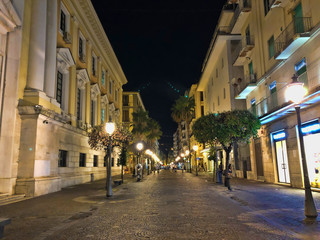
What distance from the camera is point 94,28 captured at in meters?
27.7

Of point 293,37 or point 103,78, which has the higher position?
point 103,78

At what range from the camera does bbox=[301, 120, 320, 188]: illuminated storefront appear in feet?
47.5

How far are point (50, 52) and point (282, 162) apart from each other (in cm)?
1712

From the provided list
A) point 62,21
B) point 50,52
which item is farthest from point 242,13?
point 50,52

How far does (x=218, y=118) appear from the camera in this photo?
59.7ft

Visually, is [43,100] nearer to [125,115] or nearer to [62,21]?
[62,21]

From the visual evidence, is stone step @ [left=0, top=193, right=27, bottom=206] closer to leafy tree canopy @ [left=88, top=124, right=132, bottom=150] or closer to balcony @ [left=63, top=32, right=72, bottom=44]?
leafy tree canopy @ [left=88, top=124, right=132, bottom=150]

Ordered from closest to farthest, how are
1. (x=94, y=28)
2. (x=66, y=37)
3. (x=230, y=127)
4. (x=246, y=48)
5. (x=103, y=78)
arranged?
(x=230, y=127) → (x=66, y=37) → (x=246, y=48) → (x=94, y=28) → (x=103, y=78)

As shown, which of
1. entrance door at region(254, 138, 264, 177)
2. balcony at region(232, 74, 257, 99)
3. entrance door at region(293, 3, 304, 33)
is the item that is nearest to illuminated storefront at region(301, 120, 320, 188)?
entrance door at region(293, 3, 304, 33)

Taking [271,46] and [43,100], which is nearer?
[43,100]

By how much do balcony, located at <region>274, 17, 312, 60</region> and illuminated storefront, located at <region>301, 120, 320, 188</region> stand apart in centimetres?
452

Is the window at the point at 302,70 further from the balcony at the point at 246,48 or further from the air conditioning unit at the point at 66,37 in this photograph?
the air conditioning unit at the point at 66,37

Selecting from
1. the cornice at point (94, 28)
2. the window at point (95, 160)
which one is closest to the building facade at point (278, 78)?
the cornice at point (94, 28)

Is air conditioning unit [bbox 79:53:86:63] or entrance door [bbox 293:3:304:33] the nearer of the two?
entrance door [bbox 293:3:304:33]
